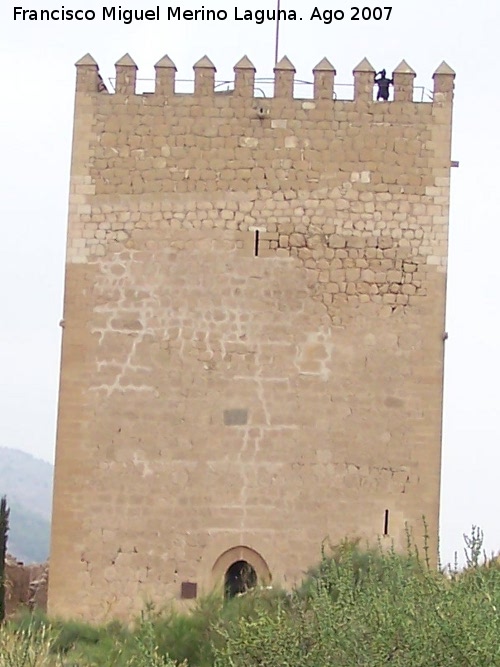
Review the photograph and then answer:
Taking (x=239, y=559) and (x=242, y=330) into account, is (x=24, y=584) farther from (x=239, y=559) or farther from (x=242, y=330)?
(x=242, y=330)

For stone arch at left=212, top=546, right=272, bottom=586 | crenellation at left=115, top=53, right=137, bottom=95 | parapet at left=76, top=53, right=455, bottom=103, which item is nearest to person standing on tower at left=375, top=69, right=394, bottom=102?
parapet at left=76, top=53, right=455, bottom=103

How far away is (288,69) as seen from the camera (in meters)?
16.6

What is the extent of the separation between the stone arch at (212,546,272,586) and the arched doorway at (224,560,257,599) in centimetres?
5

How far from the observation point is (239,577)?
16.0 meters

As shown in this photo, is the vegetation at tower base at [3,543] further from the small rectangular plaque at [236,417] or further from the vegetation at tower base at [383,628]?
the vegetation at tower base at [383,628]

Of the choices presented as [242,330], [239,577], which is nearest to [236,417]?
[242,330]

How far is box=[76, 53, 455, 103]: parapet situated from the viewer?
1659cm

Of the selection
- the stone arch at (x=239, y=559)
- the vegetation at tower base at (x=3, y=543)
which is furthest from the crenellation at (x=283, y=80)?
the vegetation at tower base at (x=3, y=543)

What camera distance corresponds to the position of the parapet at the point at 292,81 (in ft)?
54.4

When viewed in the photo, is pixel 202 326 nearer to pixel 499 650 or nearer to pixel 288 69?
pixel 288 69

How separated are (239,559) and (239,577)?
31 centimetres

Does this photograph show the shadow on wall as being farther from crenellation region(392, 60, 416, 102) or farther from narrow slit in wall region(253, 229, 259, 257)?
crenellation region(392, 60, 416, 102)

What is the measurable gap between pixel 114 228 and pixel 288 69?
277 cm

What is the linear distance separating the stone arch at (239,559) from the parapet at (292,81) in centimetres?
528
